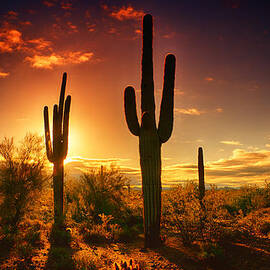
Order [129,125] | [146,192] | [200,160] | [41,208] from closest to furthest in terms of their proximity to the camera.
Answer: [146,192] → [129,125] → [41,208] → [200,160]

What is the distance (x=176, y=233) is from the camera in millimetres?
11633

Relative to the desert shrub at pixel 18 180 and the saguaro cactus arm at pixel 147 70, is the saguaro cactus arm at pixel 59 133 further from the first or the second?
the saguaro cactus arm at pixel 147 70

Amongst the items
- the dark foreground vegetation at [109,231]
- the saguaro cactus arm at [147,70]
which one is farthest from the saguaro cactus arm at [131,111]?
the dark foreground vegetation at [109,231]

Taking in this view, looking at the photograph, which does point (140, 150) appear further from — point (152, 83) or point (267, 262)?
point (267, 262)

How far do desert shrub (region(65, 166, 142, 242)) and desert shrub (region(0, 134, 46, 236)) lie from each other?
9.07ft

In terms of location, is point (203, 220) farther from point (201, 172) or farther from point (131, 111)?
point (201, 172)

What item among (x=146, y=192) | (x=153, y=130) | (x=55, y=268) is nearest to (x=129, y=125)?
(x=153, y=130)

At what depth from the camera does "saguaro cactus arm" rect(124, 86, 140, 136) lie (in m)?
10.5

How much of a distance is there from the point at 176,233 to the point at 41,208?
7.13 m

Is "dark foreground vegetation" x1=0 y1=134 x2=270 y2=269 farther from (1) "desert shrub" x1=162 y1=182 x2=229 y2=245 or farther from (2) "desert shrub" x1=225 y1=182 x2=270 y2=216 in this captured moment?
(2) "desert shrub" x1=225 y1=182 x2=270 y2=216

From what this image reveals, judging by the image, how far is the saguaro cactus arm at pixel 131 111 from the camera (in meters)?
10.5

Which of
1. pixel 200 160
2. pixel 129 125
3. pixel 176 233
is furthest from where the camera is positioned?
pixel 200 160

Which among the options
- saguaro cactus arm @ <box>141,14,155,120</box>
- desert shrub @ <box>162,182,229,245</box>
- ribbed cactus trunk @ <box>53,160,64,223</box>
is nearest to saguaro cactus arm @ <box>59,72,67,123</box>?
ribbed cactus trunk @ <box>53,160,64,223</box>

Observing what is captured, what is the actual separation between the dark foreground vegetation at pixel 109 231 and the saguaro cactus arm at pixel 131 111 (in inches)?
137
